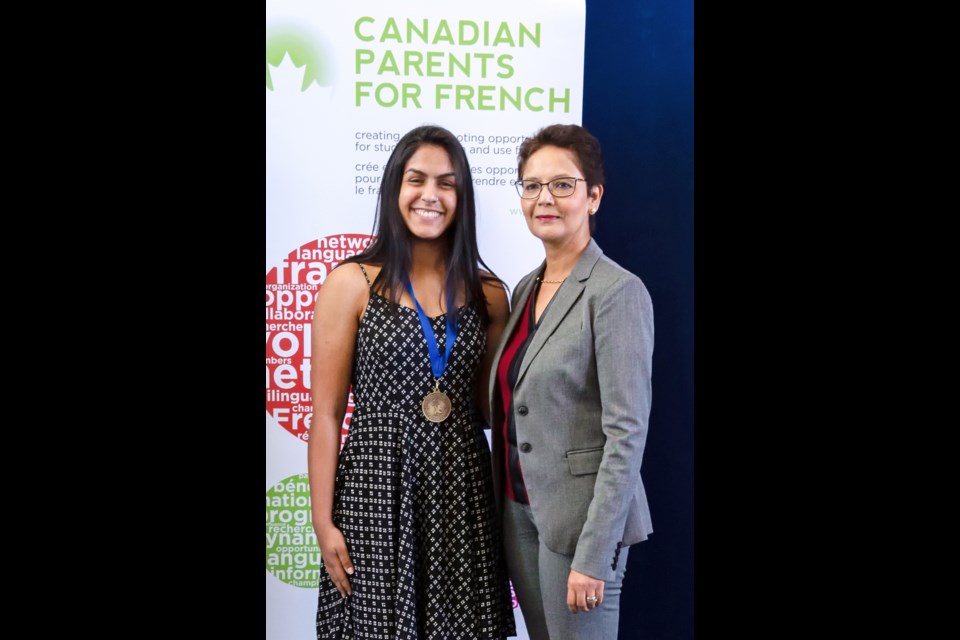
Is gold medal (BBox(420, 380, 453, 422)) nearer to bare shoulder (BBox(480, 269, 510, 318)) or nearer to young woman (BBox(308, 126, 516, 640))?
young woman (BBox(308, 126, 516, 640))

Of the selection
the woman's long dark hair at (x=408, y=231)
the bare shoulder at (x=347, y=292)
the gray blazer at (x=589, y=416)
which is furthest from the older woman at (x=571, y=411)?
the bare shoulder at (x=347, y=292)

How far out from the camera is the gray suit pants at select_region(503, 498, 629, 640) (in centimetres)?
248

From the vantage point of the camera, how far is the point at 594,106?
133 inches

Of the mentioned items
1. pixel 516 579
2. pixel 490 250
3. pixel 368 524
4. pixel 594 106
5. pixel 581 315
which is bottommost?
pixel 516 579

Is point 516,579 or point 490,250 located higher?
point 490,250

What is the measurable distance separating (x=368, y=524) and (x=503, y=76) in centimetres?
180

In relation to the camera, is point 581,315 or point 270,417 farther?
point 270,417

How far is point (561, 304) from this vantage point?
2541 millimetres
